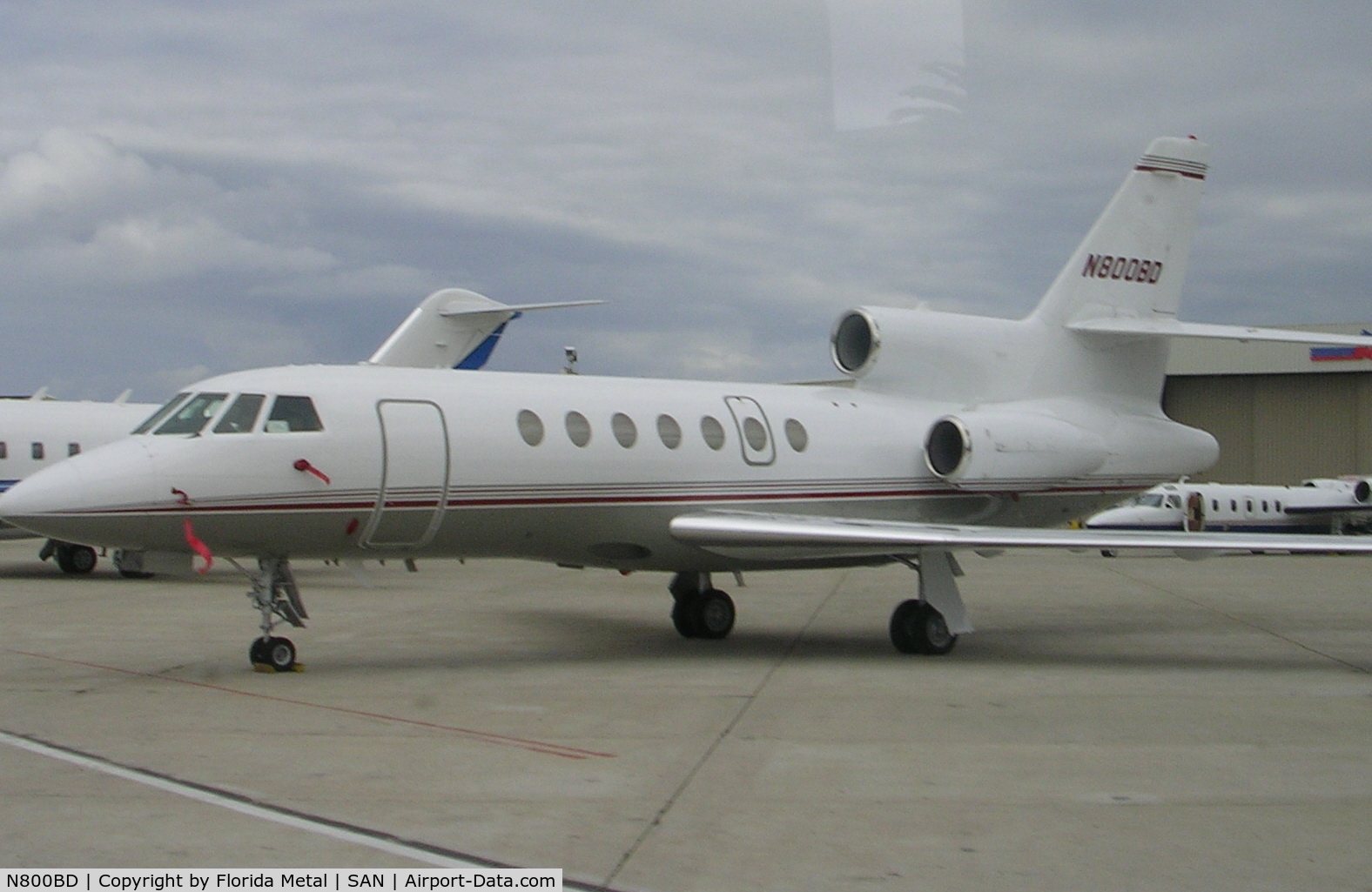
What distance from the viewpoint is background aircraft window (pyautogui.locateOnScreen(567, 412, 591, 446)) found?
1370 cm

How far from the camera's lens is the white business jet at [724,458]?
39.3 ft

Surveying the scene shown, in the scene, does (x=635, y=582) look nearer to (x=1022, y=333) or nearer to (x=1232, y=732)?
(x=1022, y=333)

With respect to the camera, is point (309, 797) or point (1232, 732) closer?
point (309, 797)

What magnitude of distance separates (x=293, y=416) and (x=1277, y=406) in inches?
2034

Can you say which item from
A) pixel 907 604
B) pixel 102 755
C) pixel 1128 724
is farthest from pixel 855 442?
pixel 102 755

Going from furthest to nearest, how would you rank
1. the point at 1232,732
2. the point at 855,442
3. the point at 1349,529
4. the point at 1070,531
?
the point at 1349,529
the point at 855,442
the point at 1070,531
the point at 1232,732

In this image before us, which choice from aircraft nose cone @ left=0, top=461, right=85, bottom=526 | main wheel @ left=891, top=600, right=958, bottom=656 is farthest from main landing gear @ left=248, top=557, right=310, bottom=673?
main wheel @ left=891, top=600, right=958, bottom=656

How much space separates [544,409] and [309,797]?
6.61 meters

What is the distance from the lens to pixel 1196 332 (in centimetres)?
1592

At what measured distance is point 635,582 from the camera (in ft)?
82.1

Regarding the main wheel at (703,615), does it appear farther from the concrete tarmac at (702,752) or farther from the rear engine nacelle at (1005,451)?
the rear engine nacelle at (1005,451)

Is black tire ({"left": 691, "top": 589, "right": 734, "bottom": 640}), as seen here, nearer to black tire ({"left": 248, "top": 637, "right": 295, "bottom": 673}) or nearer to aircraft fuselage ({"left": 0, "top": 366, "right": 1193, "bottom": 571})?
aircraft fuselage ({"left": 0, "top": 366, "right": 1193, "bottom": 571})

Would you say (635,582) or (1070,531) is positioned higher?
(1070,531)

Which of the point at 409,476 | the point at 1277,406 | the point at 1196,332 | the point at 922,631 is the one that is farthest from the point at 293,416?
the point at 1277,406
